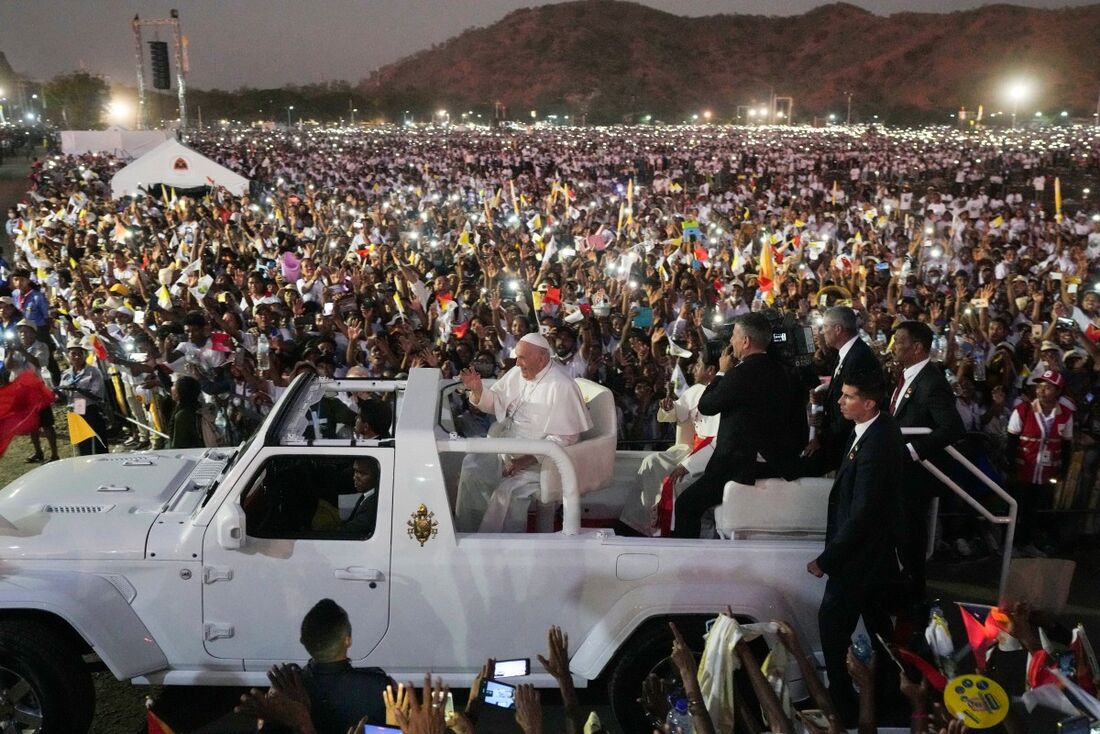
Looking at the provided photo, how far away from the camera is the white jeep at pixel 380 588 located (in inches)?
169

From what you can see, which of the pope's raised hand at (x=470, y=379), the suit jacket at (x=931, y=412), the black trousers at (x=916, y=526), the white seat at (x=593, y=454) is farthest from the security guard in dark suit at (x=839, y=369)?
the pope's raised hand at (x=470, y=379)

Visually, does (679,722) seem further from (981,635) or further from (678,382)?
(678,382)

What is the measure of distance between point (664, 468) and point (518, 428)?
87 centimetres

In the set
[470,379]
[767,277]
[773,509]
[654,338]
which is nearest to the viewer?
[773,509]

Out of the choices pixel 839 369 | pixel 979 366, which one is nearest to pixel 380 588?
pixel 839 369

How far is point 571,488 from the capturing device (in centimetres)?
432

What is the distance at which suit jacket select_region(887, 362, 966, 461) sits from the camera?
16.6ft

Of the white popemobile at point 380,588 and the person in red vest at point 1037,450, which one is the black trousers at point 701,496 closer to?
the white popemobile at point 380,588

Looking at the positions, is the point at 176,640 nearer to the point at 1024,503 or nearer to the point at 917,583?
the point at 917,583

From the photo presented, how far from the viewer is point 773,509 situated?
4.58m

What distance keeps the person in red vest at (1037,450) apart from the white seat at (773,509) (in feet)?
9.62

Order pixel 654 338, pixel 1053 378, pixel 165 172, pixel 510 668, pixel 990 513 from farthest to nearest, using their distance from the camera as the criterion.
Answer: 1. pixel 165 172
2. pixel 654 338
3. pixel 1053 378
4. pixel 990 513
5. pixel 510 668

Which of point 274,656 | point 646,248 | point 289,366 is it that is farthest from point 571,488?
point 646,248

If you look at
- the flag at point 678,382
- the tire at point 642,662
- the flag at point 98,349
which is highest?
the flag at point 98,349
